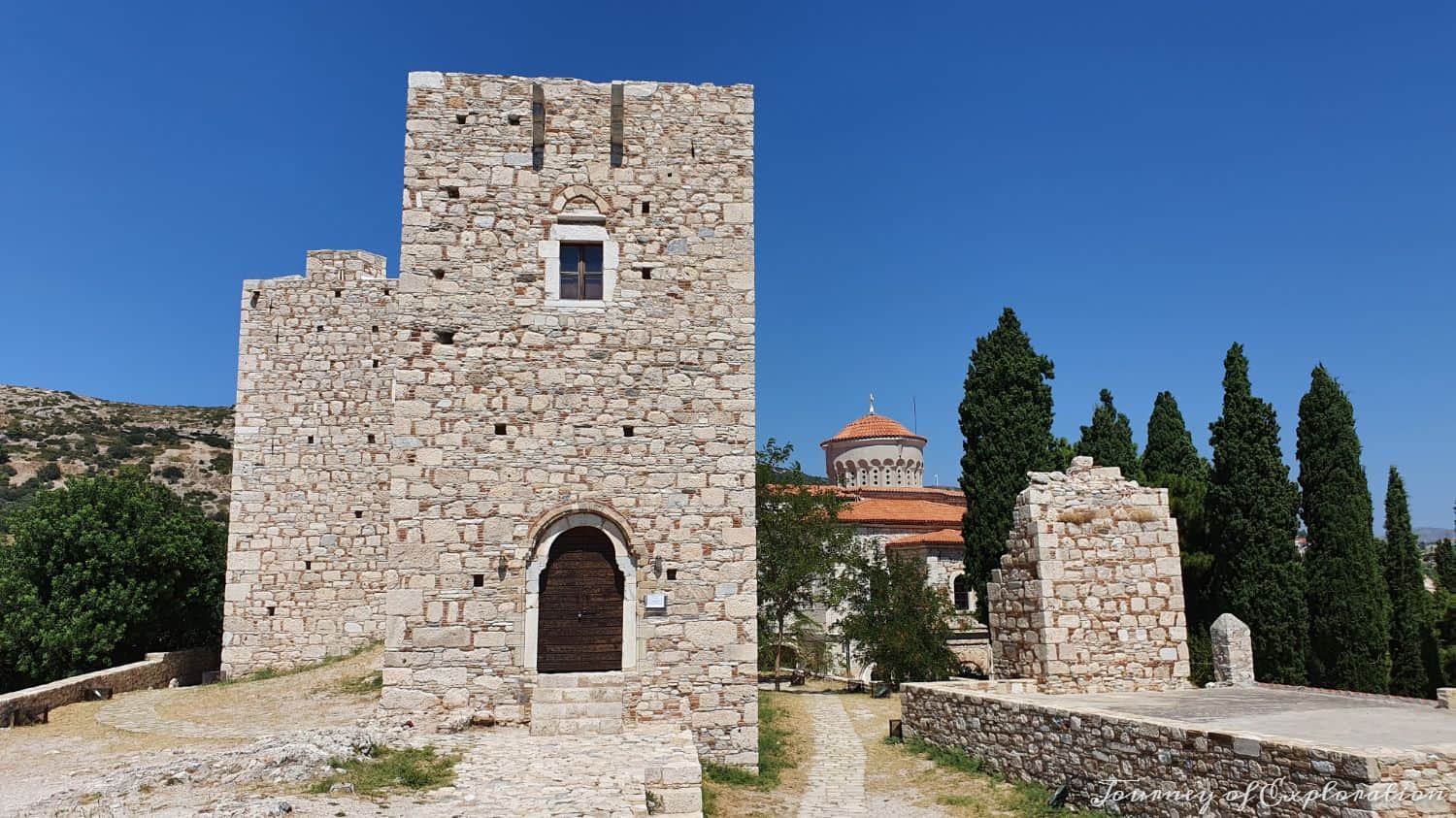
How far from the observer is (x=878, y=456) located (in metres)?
41.3

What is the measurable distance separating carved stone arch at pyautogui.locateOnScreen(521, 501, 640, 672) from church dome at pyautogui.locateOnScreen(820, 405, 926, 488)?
102 feet

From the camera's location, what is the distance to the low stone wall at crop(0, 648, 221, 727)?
1345 centimetres

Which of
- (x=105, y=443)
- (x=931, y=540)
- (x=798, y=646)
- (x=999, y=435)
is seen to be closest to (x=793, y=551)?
(x=798, y=646)

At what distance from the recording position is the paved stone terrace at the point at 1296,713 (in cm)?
756

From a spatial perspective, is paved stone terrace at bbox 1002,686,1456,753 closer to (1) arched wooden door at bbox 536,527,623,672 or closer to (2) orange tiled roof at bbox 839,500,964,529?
(1) arched wooden door at bbox 536,527,623,672

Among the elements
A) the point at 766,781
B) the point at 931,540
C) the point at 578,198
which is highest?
the point at 578,198

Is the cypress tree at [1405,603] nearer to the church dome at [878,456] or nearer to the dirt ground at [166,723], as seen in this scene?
the church dome at [878,456]

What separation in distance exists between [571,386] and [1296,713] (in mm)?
8809

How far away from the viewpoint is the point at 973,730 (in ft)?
38.8

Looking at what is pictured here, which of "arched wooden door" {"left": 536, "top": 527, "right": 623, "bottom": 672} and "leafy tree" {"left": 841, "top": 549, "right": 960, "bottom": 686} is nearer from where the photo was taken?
"arched wooden door" {"left": 536, "top": 527, "right": 623, "bottom": 672}

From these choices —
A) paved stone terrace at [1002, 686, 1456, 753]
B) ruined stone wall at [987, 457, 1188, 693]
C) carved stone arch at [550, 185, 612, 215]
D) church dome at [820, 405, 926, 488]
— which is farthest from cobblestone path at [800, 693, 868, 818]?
church dome at [820, 405, 926, 488]

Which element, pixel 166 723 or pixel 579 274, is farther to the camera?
pixel 166 723

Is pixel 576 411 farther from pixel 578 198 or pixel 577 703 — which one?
pixel 577 703

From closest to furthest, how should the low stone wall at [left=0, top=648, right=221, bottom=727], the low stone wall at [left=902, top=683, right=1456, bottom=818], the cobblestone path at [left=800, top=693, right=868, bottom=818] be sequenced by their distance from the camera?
the low stone wall at [left=902, top=683, right=1456, bottom=818] < the cobblestone path at [left=800, top=693, right=868, bottom=818] < the low stone wall at [left=0, top=648, right=221, bottom=727]
